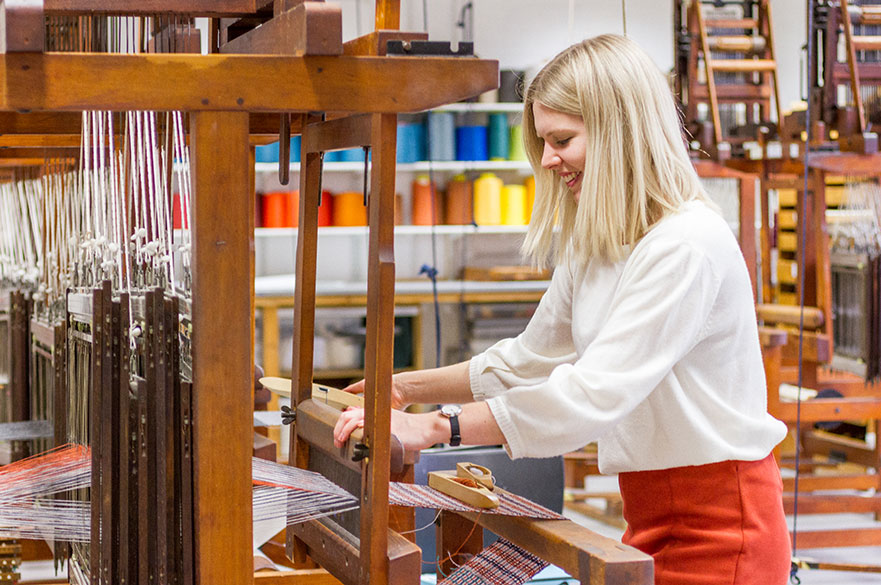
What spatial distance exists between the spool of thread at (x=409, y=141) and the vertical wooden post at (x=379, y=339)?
4.80 metres

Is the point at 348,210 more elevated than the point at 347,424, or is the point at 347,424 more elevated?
the point at 348,210

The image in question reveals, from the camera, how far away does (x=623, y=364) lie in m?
1.50

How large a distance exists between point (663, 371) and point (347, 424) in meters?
0.44

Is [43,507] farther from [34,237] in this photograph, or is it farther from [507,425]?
[34,237]

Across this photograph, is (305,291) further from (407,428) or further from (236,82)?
(236,82)

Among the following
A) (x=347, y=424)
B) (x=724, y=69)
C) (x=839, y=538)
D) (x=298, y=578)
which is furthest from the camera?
(x=724, y=69)

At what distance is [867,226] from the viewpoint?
489cm

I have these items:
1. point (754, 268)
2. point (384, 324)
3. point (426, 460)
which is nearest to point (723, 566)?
point (384, 324)

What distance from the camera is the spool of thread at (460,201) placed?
6.36m

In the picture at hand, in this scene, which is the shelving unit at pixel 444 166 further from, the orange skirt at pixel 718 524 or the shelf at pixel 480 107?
the orange skirt at pixel 718 524

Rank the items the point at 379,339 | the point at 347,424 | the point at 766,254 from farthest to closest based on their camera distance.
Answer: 1. the point at 766,254
2. the point at 347,424
3. the point at 379,339

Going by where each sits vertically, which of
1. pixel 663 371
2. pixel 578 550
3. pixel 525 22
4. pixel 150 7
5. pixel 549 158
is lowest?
pixel 578 550

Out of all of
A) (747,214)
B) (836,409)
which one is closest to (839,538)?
(836,409)

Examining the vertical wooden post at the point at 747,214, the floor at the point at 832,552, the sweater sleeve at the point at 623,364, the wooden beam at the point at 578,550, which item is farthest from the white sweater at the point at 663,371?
the vertical wooden post at the point at 747,214
